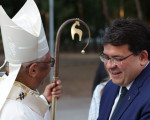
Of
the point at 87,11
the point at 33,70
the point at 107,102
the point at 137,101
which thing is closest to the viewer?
the point at 137,101

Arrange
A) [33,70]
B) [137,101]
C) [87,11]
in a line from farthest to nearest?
1. [87,11]
2. [33,70]
3. [137,101]

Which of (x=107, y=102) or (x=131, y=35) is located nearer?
(x=131, y=35)

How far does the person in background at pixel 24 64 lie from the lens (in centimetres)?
233

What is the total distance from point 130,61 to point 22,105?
845 millimetres

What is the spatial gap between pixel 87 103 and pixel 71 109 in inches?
36.9

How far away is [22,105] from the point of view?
231 centimetres

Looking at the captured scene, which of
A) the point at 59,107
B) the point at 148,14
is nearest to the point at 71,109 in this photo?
the point at 59,107

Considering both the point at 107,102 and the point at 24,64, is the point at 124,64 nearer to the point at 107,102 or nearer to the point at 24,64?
the point at 107,102

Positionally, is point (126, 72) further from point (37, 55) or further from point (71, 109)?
point (71, 109)

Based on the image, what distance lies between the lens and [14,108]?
2248mm

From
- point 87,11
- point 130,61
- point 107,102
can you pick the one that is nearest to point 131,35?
point 130,61

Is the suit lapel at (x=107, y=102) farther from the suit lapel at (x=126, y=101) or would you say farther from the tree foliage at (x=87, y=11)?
the tree foliage at (x=87, y=11)

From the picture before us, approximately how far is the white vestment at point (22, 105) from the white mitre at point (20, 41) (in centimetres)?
8

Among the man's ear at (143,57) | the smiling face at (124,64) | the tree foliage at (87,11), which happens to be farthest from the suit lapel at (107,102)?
the tree foliage at (87,11)
